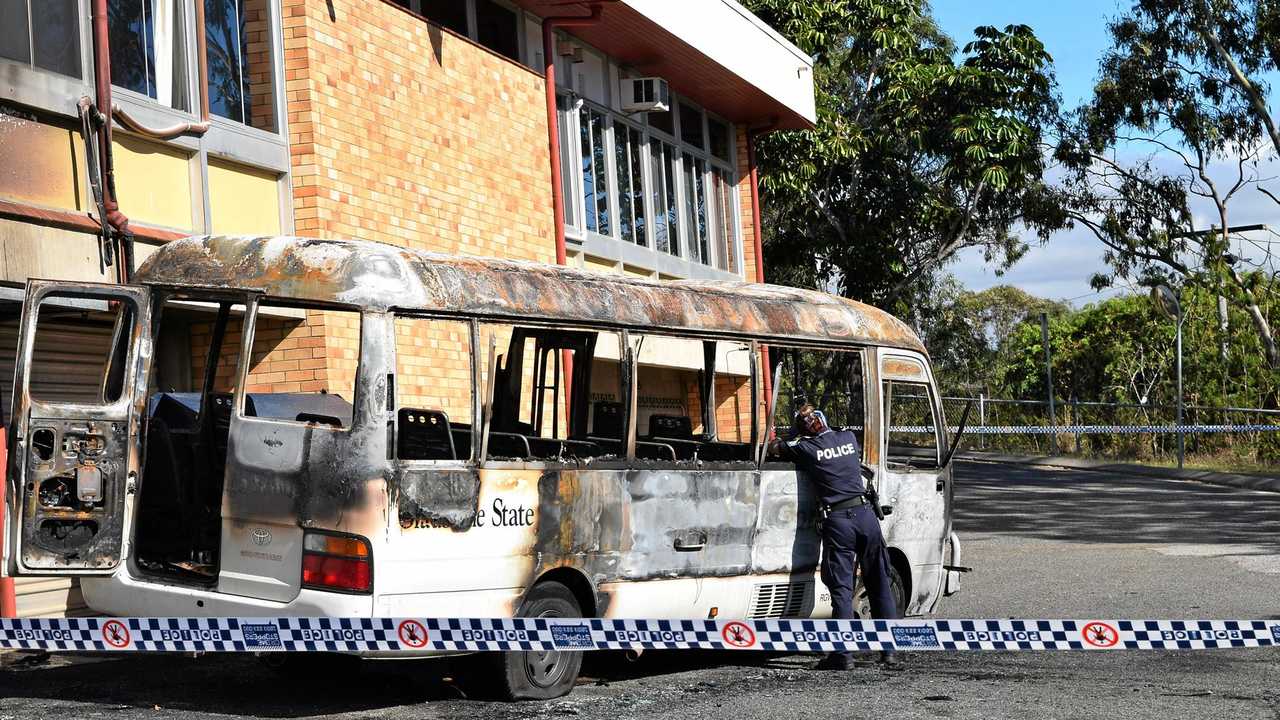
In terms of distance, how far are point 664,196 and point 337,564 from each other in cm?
1447

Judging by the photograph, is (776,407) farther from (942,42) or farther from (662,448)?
(942,42)

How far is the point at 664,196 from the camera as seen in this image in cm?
2123

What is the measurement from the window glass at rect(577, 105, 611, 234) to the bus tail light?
11.6 meters

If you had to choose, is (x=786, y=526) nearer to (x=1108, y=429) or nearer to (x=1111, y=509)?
(x=1111, y=509)

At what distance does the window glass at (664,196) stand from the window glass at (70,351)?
10.2m

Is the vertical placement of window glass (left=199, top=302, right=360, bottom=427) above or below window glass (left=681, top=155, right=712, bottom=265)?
below

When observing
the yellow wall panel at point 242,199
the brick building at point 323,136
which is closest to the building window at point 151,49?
the brick building at point 323,136

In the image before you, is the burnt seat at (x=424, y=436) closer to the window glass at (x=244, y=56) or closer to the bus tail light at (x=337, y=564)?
the bus tail light at (x=337, y=564)

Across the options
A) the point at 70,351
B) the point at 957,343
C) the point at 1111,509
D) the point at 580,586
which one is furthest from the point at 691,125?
the point at 957,343

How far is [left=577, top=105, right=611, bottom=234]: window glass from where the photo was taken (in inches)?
741

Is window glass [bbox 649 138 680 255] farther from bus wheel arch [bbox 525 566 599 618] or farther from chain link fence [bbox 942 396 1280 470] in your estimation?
bus wheel arch [bbox 525 566 599 618]

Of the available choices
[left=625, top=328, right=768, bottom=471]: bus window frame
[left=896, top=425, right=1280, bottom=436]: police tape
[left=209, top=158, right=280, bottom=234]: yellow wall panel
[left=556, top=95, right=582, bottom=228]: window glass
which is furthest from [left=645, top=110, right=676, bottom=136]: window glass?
[left=625, top=328, right=768, bottom=471]: bus window frame

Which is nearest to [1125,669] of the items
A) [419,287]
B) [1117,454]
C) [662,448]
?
[662,448]

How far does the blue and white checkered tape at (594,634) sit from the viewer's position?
286 inches
